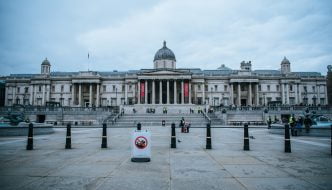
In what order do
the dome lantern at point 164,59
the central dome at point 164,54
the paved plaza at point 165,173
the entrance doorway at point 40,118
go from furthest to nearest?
1. the central dome at point 164,54
2. the dome lantern at point 164,59
3. the entrance doorway at point 40,118
4. the paved plaza at point 165,173

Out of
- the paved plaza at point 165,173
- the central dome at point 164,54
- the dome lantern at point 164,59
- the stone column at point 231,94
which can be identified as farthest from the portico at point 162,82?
the paved plaza at point 165,173

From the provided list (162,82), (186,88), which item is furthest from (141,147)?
(162,82)

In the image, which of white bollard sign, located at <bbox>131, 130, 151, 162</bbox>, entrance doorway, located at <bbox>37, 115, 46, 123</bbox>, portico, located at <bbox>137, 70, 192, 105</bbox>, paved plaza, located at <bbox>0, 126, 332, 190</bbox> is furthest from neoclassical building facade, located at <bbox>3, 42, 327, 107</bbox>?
paved plaza, located at <bbox>0, 126, 332, 190</bbox>

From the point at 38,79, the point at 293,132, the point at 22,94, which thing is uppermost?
the point at 38,79

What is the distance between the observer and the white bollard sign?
8641mm

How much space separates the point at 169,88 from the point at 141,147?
3083 inches

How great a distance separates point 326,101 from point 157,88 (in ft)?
216

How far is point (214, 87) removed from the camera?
9025 centimetres

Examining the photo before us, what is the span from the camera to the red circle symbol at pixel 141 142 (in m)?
8.71

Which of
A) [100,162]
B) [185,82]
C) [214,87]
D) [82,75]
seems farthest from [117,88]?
[100,162]

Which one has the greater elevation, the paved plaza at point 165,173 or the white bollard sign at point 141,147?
the white bollard sign at point 141,147

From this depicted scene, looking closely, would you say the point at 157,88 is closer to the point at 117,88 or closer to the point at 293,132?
the point at 117,88

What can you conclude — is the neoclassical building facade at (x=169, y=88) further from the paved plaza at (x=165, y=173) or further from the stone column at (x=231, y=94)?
the paved plaza at (x=165, y=173)

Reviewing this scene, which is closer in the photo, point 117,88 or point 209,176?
point 209,176
